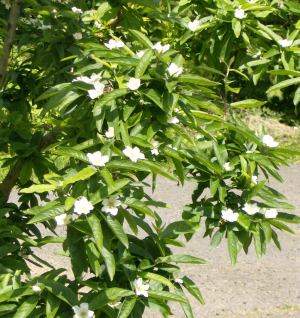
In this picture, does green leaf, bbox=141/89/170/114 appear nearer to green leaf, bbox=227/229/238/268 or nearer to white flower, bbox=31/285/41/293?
Answer: green leaf, bbox=227/229/238/268

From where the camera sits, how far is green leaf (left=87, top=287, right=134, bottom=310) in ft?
3.10

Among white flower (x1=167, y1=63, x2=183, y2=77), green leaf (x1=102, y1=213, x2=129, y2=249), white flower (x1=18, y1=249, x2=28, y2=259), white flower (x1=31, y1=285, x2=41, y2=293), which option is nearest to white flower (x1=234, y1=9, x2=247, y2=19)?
white flower (x1=167, y1=63, x2=183, y2=77)

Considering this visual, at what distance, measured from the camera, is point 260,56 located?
62.2 inches

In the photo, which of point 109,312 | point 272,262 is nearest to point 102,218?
point 109,312

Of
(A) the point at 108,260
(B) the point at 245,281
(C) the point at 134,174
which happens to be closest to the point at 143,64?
(C) the point at 134,174

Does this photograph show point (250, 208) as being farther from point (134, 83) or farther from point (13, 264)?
point (13, 264)

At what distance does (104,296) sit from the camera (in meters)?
0.96

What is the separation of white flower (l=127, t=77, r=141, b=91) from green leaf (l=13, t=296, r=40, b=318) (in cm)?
62

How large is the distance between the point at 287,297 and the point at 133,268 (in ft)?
8.41

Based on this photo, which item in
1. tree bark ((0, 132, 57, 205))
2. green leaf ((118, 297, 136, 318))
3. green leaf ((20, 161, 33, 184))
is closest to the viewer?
green leaf ((118, 297, 136, 318))

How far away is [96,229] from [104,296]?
0.73 ft

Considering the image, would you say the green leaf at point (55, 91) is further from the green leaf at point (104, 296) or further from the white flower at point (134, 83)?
the green leaf at point (104, 296)

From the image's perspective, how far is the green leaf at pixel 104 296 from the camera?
945 millimetres

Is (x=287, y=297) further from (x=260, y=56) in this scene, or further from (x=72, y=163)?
(x=72, y=163)
